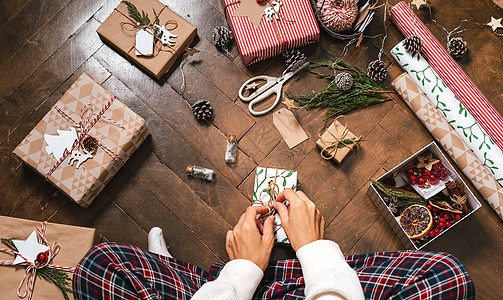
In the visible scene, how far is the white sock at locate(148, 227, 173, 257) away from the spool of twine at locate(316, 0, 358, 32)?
950mm

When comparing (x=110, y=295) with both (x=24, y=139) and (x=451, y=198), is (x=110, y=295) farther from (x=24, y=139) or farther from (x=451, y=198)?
(x=451, y=198)

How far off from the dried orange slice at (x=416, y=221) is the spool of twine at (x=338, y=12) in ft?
2.22

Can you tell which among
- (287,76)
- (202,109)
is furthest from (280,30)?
(202,109)

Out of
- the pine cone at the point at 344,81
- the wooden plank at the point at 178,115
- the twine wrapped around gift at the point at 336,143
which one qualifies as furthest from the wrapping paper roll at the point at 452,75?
the wooden plank at the point at 178,115

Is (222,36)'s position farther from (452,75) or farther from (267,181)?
(452,75)

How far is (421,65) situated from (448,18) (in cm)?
26

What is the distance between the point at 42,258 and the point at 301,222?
83cm

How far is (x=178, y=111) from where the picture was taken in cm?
148

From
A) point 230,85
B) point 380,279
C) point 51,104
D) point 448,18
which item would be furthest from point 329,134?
point 51,104

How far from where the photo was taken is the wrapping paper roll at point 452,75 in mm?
1378

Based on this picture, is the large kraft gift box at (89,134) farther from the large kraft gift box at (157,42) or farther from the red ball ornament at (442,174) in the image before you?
the red ball ornament at (442,174)

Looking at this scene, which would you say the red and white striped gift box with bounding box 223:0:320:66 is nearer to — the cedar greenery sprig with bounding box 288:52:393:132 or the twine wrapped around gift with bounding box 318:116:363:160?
the cedar greenery sprig with bounding box 288:52:393:132

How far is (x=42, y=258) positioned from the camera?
1.26 m

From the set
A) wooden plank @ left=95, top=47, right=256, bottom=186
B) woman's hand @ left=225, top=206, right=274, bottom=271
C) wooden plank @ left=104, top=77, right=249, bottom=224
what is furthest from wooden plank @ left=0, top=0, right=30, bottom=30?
woman's hand @ left=225, top=206, right=274, bottom=271
